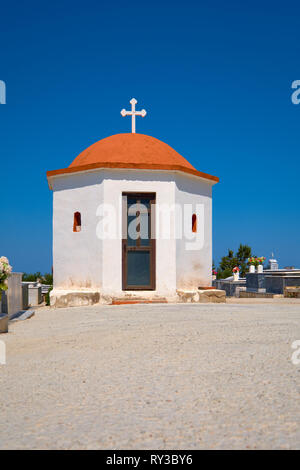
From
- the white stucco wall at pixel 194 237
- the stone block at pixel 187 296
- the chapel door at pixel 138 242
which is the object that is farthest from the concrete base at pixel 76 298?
the white stucco wall at pixel 194 237

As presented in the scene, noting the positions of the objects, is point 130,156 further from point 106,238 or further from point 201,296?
point 201,296

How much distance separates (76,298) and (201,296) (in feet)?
10.3

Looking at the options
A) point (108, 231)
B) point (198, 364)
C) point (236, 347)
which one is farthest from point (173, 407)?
point (108, 231)

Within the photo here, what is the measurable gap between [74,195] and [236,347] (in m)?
7.66

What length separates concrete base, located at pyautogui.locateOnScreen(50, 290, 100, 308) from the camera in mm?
10672

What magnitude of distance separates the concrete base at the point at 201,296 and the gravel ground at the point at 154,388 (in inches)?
188

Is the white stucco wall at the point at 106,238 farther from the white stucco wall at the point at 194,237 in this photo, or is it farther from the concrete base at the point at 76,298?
the concrete base at the point at 76,298

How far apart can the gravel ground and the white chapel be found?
181 inches

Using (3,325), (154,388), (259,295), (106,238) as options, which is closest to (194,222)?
(106,238)

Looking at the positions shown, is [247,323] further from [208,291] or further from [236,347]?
[208,291]

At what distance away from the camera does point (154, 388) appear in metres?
3.37

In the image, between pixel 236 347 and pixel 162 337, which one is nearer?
pixel 236 347

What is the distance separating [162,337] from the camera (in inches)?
212

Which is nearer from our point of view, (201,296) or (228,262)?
(201,296)
